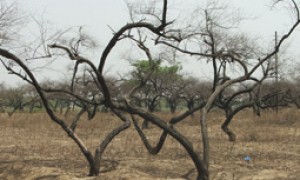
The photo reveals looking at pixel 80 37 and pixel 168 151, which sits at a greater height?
pixel 80 37

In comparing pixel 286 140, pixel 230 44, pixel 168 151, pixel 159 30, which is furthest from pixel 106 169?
pixel 286 140

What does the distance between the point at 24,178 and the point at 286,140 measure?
10.6 m

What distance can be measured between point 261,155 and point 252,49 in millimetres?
4284

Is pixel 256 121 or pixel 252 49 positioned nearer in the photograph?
pixel 252 49

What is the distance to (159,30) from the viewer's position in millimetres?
7902

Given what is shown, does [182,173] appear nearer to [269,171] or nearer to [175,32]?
[269,171]

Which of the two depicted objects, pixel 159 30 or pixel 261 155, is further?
pixel 261 155

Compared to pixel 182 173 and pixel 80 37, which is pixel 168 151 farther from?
pixel 80 37

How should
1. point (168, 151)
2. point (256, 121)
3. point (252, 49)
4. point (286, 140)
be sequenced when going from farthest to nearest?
point (256, 121)
point (286, 140)
point (252, 49)
point (168, 151)

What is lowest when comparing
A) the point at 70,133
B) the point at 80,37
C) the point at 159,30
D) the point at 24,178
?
the point at 24,178

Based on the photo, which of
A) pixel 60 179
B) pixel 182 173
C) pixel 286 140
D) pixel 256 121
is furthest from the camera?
pixel 256 121

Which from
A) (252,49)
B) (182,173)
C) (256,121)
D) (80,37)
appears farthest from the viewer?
(256,121)

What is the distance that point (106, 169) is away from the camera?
10.7 m

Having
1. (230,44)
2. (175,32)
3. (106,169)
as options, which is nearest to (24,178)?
(106,169)
